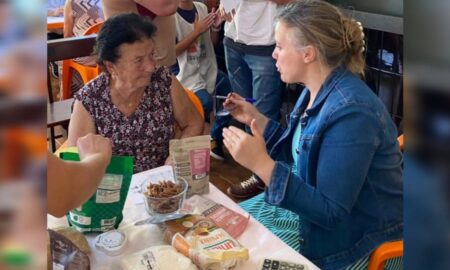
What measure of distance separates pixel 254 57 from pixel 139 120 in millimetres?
1067

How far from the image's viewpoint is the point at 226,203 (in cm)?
136

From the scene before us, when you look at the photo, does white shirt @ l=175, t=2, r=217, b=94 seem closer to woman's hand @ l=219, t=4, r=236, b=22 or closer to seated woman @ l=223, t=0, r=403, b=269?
woman's hand @ l=219, t=4, r=236, b=22

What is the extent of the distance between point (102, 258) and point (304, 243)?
57 cm

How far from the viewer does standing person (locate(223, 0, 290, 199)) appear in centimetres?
264

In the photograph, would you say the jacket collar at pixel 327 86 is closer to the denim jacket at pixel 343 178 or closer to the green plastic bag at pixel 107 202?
the denim jacket at pixel 343 178

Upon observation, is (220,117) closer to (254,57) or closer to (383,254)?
(254,57)

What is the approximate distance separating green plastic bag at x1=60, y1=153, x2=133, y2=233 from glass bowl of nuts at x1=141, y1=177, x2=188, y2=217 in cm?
8

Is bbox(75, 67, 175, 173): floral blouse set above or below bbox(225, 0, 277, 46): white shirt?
below

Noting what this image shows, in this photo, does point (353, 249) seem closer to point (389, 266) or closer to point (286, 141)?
point (389, 266)

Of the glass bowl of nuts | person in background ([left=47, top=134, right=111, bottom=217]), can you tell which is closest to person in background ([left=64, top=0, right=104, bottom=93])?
the glass bowl of nuts

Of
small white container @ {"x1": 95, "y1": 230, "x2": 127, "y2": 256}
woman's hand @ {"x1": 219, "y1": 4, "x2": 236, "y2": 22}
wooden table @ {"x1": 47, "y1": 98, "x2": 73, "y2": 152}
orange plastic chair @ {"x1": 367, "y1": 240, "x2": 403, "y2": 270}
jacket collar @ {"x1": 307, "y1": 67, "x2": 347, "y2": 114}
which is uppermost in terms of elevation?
jacket collar @ {"x1": 307, "y1": 67, "x2": 347, "y2": 114}

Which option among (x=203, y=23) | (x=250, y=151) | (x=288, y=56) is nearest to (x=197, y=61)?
(x=203, y=23)

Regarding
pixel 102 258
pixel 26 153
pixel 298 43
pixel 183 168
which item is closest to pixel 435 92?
pixel 26 153

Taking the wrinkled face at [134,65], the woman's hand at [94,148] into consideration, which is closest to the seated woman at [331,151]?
the woman's hand at [94,148]
